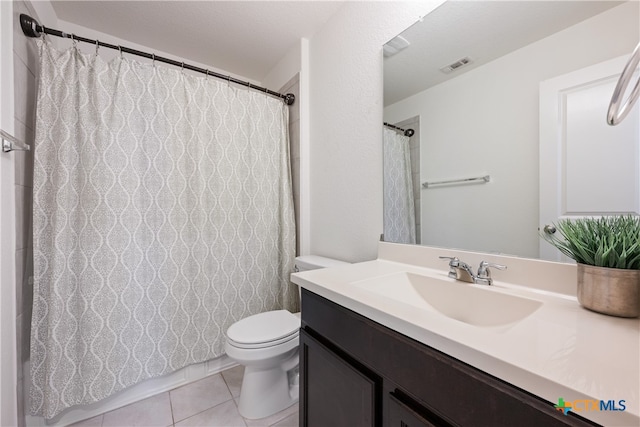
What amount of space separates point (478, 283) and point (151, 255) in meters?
1.61

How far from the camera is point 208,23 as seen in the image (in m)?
1.64

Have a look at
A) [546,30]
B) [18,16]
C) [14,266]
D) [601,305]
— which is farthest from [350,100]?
[14,266]

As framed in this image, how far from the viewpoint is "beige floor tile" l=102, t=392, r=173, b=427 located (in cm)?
128

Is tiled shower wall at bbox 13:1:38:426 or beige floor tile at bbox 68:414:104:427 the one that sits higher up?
tiled shower wall at bbox 13:1:38:426

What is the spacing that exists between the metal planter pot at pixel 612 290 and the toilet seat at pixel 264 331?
3.76ft

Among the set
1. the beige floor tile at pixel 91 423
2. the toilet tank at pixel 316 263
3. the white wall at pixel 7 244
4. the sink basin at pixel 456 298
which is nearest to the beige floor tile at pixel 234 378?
the beige floor tile at pixel 91 423

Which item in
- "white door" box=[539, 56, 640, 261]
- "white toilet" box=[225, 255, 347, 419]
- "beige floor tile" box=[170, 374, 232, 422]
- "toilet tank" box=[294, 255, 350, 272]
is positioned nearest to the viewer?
"white door" box=[539, 56, 640, 261]

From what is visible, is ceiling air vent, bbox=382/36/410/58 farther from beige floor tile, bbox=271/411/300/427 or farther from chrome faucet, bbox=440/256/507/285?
beige floor tile, bbox=271/411/300/427

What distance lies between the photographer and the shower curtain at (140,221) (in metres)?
1.22

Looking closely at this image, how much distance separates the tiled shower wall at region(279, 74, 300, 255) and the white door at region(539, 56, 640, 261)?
145cm

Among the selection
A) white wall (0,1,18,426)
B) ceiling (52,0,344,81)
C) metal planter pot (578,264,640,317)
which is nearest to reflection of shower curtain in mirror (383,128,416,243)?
metal planter pot (578,264,640,317)

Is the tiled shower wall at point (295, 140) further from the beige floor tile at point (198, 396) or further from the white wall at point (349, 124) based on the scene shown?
the beige floor tile at point (198, 396)

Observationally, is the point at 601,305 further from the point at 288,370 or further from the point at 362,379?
the point at 288,370

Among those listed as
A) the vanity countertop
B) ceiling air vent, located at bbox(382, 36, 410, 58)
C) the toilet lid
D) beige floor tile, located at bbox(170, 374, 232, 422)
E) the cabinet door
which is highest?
ceiling air vent, located at bbox(382, 36, 410, 58)
